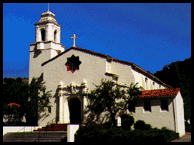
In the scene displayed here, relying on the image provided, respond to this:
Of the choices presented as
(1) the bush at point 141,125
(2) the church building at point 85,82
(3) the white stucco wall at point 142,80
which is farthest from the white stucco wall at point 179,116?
(3) the white stucco wall at point 142,80

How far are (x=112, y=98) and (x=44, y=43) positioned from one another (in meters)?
14.6

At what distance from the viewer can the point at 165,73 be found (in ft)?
213

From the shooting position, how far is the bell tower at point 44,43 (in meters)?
34.7

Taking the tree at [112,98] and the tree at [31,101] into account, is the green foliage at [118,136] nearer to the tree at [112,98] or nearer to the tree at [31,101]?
the tree at [112,98]

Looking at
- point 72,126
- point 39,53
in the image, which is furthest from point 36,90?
point 72,126

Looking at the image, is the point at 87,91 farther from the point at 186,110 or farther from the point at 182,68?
the point at 182,68

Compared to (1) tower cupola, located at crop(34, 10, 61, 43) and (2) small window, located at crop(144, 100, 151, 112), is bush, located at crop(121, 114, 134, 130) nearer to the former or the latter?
(2) small window, located at crop(144, 100, 151, 112)

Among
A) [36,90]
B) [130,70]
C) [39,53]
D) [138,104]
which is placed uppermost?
[39,53]

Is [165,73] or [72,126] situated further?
[165,73]

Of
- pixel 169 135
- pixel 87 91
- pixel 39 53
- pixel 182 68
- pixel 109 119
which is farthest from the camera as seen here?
pixel 182 68

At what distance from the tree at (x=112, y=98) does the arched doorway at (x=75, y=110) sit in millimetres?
3453

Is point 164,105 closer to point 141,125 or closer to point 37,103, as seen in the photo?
point 141,125

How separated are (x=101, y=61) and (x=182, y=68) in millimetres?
38598

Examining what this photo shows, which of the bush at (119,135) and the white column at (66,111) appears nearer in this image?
the bush at (119,135)
